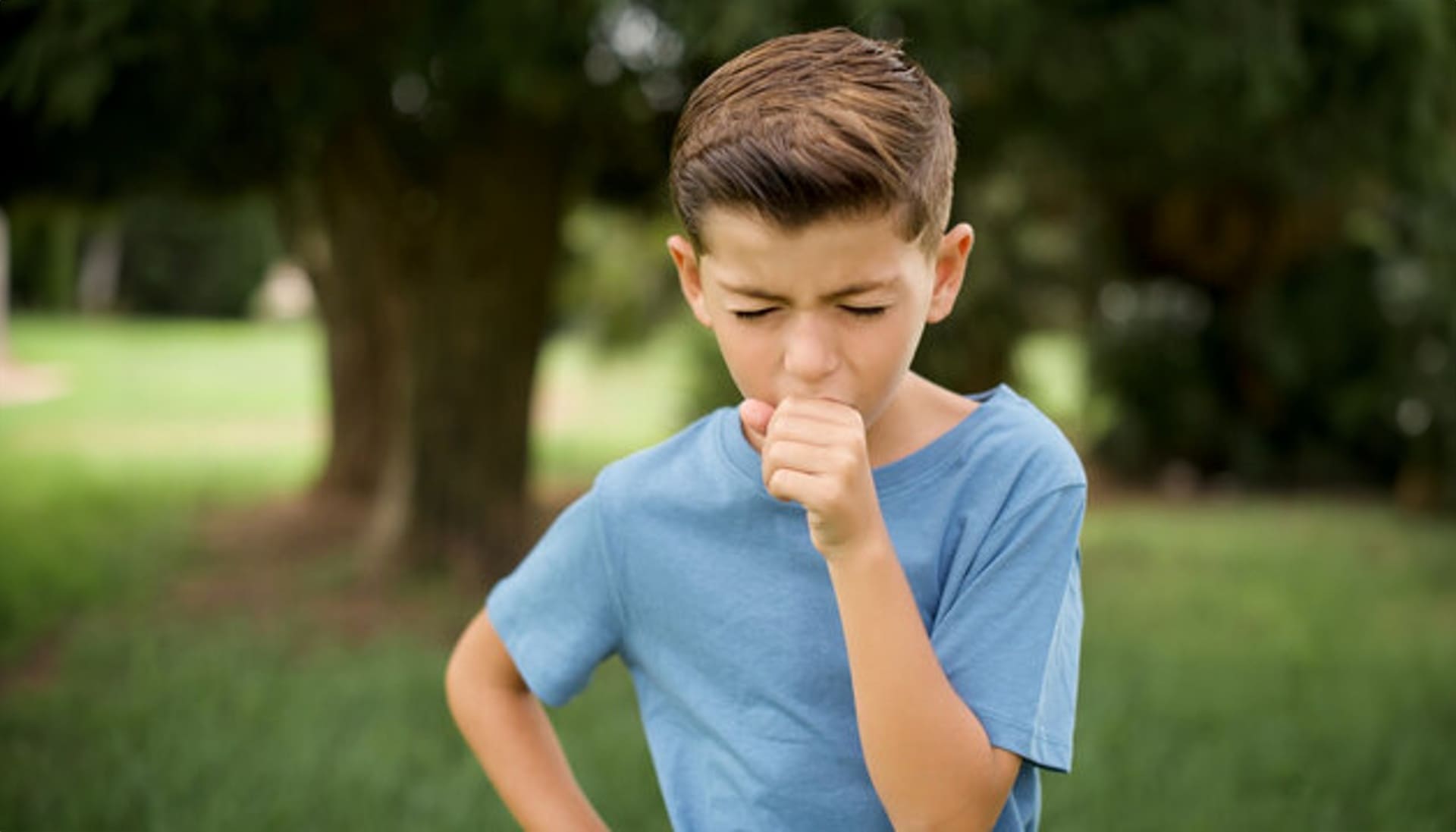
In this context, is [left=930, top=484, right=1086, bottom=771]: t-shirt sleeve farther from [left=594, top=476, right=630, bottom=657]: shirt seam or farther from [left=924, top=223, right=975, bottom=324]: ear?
[left=594, top=476, right=630, bottom=657]: shirt seam

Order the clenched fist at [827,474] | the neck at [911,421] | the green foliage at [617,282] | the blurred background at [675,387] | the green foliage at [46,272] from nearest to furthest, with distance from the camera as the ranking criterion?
the clenched fist at [827,474] → the neck at [911,421] → the blurred background at [675,387] → the green foliage at [617,282] → the green foliage at [46,272]

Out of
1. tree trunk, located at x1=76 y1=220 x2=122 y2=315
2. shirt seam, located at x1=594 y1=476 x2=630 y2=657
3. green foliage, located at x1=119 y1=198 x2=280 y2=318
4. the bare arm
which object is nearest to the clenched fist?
shirt seam, located at x1=594 y1=476 x2=630 y2=657

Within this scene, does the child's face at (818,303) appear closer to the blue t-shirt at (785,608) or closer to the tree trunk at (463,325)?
the blue t-shirt at (785,608)

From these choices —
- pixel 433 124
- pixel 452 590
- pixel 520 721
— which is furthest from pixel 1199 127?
pixel 520 721

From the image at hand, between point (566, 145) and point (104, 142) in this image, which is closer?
point (104, 142)

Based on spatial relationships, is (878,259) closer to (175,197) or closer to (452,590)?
(452,590)

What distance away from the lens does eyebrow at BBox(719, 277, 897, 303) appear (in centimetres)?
123

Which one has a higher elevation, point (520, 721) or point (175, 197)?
point (175, 197)

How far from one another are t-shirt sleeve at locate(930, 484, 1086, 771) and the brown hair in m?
0.28

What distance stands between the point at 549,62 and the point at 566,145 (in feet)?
5.94

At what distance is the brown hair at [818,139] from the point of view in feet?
3.96

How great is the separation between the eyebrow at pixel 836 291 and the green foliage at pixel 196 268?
24846 mm

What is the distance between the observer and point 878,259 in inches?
48.4

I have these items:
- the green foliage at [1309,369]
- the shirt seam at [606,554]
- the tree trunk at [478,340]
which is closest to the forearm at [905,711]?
the shirt seam at [606,554]
